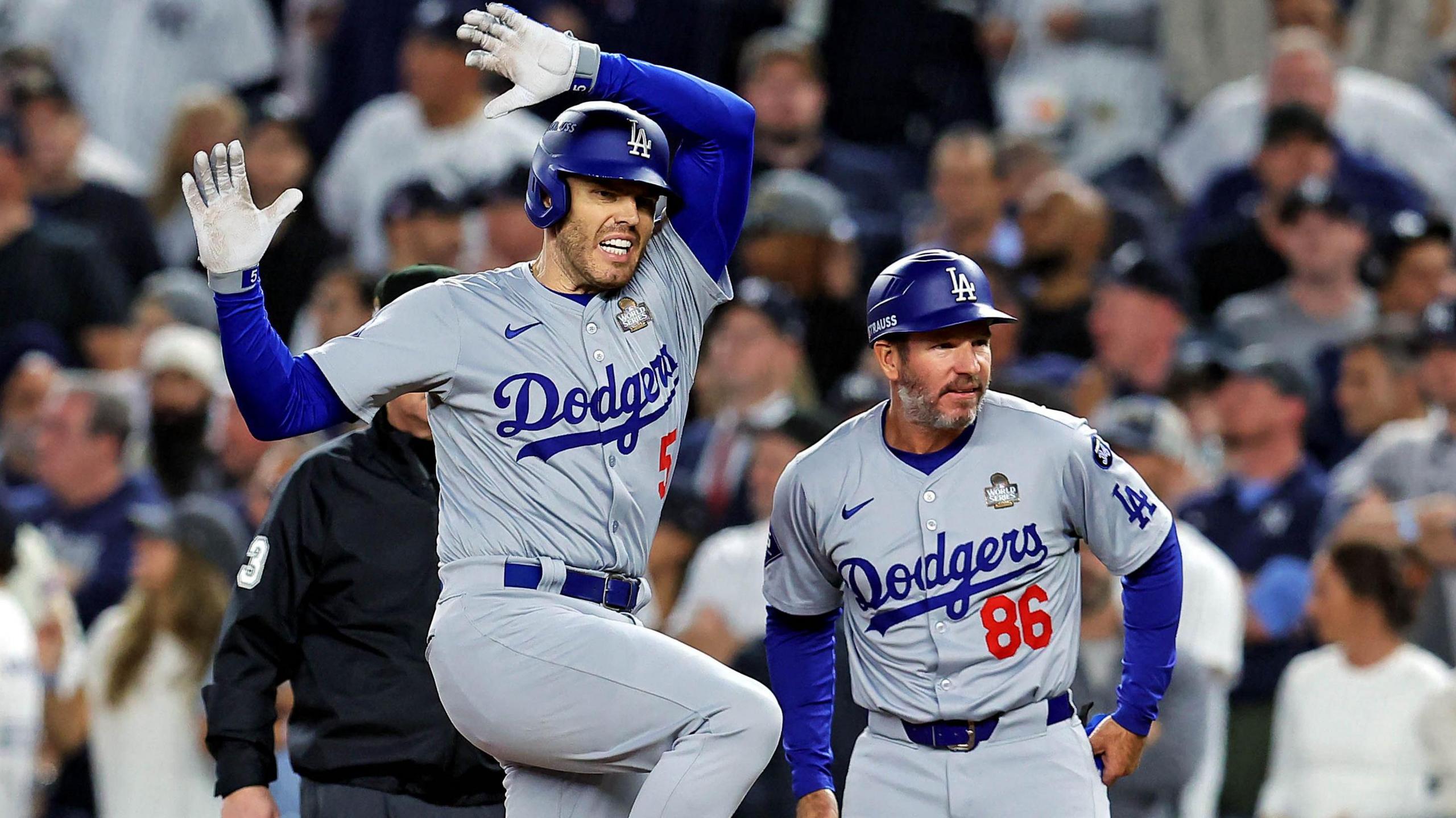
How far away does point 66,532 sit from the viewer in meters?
9.08

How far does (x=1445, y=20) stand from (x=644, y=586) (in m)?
7.72

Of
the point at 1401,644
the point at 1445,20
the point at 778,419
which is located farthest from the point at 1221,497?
the point at 1445,20

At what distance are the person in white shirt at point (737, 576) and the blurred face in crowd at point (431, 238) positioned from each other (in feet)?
6.53

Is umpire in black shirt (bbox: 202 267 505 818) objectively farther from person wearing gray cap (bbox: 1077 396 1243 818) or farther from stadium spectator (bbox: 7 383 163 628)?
stadium spectator (bbox: 7 383 163 628)

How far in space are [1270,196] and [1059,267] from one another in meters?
1.08

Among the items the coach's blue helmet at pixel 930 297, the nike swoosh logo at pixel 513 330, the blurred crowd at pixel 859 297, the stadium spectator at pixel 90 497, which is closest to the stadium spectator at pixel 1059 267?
the blurred crowd at pixel 859 297

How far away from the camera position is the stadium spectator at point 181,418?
30.6 feet

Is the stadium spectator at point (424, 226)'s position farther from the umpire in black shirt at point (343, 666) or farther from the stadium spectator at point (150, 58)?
the umpire in black shirt at point (343, 666)

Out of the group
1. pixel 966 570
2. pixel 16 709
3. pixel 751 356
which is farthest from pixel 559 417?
pixel 751 356

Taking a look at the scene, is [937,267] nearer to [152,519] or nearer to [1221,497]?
[1221,497]

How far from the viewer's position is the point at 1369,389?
28.1 feet

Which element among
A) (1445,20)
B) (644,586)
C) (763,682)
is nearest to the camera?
(644,586)

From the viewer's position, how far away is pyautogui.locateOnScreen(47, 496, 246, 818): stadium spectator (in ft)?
24.6

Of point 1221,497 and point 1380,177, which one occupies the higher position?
point 1380,177
